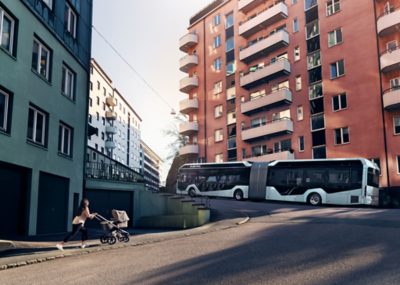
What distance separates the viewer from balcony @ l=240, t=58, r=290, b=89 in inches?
1557

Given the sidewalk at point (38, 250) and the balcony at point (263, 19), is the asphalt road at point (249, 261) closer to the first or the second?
the sidewalk at point (38, 250)

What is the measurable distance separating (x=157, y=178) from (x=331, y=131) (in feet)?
373

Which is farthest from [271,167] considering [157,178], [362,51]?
[157,178]

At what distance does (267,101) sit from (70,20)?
23.4 metres

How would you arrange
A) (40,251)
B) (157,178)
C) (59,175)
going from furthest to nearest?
(157,178)
(59,175)
(40,251)

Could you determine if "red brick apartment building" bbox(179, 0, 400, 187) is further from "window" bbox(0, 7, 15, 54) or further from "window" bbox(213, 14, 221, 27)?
"window" bbox(0, 7, 15, 54)

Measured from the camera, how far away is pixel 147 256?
10.8 meters

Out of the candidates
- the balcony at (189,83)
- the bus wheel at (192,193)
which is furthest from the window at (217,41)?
the bus wheel at (192,193)

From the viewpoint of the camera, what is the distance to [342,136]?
112 ft

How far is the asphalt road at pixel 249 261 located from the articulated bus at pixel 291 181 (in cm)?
1103

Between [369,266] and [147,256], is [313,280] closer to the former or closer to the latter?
[369,266]

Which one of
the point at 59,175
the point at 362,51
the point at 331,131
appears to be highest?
the point at 362,51

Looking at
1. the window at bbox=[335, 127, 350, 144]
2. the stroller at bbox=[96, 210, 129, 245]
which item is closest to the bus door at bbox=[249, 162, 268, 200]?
the window at bbox=[335, 127, 350, 144]

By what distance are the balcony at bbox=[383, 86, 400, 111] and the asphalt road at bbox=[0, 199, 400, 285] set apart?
17.7 metres
